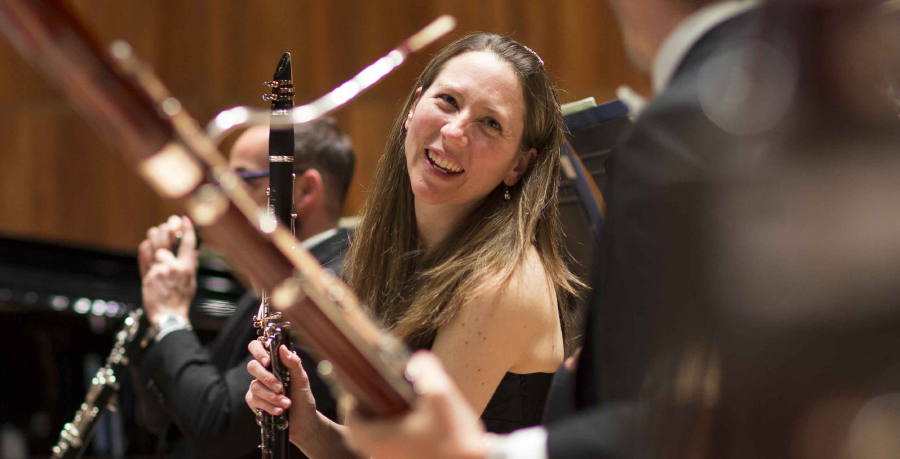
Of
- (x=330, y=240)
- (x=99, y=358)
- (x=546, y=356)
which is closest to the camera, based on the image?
(x=546, y=356)

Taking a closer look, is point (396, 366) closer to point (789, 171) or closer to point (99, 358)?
point (789, 171)

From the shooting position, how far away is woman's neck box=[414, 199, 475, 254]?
6.03 ft

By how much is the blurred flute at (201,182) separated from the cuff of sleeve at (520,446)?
101mm

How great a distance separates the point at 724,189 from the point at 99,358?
9.46ft

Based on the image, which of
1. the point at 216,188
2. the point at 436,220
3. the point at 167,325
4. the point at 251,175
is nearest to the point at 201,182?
the point at 216,188

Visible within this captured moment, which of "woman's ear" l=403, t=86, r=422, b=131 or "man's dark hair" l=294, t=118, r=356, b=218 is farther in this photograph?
"man's dark hair" l=294, t=118, r=356, b=218

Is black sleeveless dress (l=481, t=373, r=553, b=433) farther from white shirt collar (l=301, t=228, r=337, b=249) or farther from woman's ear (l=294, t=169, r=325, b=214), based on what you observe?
woman's ear (l=294, t=169, r=325, b=214)

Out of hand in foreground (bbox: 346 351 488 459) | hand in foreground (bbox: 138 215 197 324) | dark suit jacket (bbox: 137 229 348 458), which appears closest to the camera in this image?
hand in foreground (bbox: 346 351 488 459)

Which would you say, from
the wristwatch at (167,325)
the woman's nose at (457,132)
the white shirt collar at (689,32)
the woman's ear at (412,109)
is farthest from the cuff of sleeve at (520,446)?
the wristwatch at (167,325)

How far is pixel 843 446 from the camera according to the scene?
67 cm

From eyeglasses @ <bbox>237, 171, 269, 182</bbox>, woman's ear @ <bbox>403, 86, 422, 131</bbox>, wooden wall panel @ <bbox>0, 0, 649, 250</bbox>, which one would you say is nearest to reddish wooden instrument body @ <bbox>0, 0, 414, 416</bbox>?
woman's ear @ <bbox>403, 86, 422, 131</bbox>

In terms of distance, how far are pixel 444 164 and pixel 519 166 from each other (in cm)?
18

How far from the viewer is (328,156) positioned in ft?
8.92

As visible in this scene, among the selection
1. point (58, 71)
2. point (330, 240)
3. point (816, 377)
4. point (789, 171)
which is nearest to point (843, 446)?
point (816, 377)
